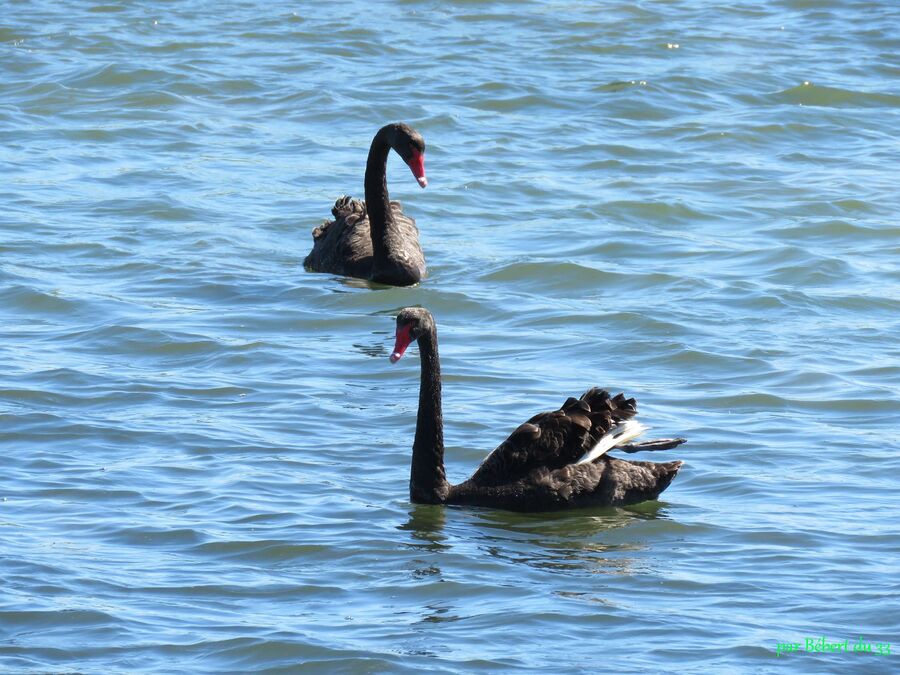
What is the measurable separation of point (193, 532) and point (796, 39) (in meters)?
15.0

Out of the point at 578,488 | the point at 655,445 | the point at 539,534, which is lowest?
the point at 539,534

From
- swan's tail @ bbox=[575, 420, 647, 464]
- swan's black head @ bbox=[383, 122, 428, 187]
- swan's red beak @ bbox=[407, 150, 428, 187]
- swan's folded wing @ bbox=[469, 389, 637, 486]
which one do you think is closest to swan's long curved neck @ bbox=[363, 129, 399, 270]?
swan's black head @ bbox=[383, 122, 428, 187]

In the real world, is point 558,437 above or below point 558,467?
above

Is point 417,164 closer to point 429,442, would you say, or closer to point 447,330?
point 447,330

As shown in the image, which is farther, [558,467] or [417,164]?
[417,164]

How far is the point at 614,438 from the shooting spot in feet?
24.7

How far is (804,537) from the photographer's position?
23.5ft

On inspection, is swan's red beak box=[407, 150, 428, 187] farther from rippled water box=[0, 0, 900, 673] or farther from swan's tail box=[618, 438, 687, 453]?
swan's tail box=[618, 438, 687, 453]

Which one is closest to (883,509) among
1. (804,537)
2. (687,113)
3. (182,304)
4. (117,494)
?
(804,537)

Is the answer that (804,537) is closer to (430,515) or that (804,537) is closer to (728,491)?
(728,491)

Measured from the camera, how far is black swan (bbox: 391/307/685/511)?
7.54 metres

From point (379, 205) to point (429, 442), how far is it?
5.16 meters

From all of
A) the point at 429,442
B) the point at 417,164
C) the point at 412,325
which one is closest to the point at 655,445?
the point at 429,442

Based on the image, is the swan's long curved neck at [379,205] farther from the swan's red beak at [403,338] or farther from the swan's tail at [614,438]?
the swan's tail at [614,438]
